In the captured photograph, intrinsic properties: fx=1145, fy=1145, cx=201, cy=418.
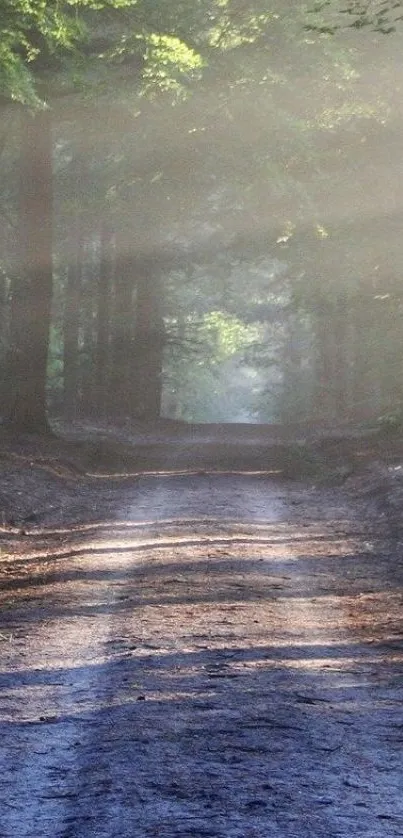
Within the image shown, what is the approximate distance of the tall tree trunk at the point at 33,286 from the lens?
21562 millimetres

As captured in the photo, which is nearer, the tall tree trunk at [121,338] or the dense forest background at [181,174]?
the dense forest background at [181,174]

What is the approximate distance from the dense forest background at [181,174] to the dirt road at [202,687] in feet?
18.3

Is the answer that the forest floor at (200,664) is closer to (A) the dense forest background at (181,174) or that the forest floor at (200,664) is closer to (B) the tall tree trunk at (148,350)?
(A) the dense forest background at (181,174)

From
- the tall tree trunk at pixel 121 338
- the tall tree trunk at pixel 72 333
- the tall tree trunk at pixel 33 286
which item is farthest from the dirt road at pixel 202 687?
the tall tree trunk at pixel 121 338

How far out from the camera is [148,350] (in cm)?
3800

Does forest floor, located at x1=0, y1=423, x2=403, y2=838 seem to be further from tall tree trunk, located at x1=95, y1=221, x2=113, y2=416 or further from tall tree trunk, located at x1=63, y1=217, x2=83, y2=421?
tall tree trunk, located at x1=95, y1=221, x2=113, y2=416

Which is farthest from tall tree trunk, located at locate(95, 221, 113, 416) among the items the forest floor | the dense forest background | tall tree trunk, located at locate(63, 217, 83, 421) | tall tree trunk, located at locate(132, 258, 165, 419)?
the forest floor

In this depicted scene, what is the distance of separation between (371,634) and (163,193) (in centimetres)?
2277

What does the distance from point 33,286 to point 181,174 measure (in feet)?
26.4

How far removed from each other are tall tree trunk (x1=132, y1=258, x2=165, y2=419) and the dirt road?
976 inches

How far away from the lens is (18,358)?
71.1 ft

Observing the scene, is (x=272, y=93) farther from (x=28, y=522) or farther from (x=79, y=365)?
(x=79, y=365)

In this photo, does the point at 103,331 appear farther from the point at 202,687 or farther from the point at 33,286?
the point at 202,687

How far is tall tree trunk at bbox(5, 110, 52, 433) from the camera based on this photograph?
21.6 meters
